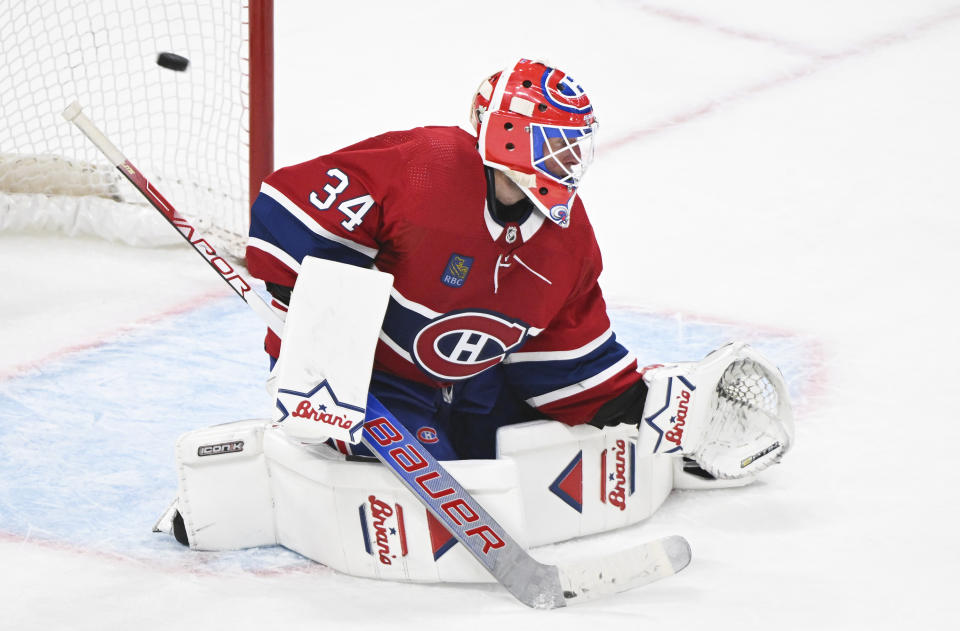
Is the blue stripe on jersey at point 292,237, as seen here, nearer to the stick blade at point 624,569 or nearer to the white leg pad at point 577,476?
the white leg pad at point 577,476

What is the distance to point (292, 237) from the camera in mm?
2045

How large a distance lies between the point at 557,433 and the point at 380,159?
0.58 meters

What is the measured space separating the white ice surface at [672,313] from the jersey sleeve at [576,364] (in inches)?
9.9

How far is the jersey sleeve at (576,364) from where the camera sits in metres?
2.30

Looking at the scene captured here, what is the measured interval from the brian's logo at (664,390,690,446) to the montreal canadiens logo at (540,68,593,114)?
0.56 metres

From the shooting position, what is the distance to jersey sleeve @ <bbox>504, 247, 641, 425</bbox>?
230 cm

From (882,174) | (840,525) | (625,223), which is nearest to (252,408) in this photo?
(840,525)

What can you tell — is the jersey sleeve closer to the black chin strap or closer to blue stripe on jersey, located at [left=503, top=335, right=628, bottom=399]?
blue stripe on jersey, located at [left=503, top=335, right=628, bottom=399]

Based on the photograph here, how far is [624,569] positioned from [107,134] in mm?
2604

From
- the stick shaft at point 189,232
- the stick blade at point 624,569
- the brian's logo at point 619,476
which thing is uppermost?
the stick shaft at point 189,232

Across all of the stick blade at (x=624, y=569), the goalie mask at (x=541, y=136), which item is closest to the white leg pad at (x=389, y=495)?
the stick blade at (x=624, y=569)

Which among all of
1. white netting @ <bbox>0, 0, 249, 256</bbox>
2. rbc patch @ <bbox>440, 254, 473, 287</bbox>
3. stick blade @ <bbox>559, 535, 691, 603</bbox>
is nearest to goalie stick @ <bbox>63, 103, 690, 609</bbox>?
stick blade @ <bbox>559, 535, 691, 603</bbox>

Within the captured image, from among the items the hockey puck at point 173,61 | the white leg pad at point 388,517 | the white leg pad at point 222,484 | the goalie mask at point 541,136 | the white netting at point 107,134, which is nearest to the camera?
the goalie mask at point 541,136

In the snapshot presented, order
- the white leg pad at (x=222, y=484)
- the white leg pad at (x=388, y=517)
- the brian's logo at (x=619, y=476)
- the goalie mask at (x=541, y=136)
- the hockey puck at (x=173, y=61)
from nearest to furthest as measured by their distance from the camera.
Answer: the goalie mask at (x=541, y=136) → the white leg pad at (x=388, y=517) → the white leg pad at (x=222, y=484) → the brian's logo at (x=619, y=476) → the hockey puck at (x=173, y=61)
